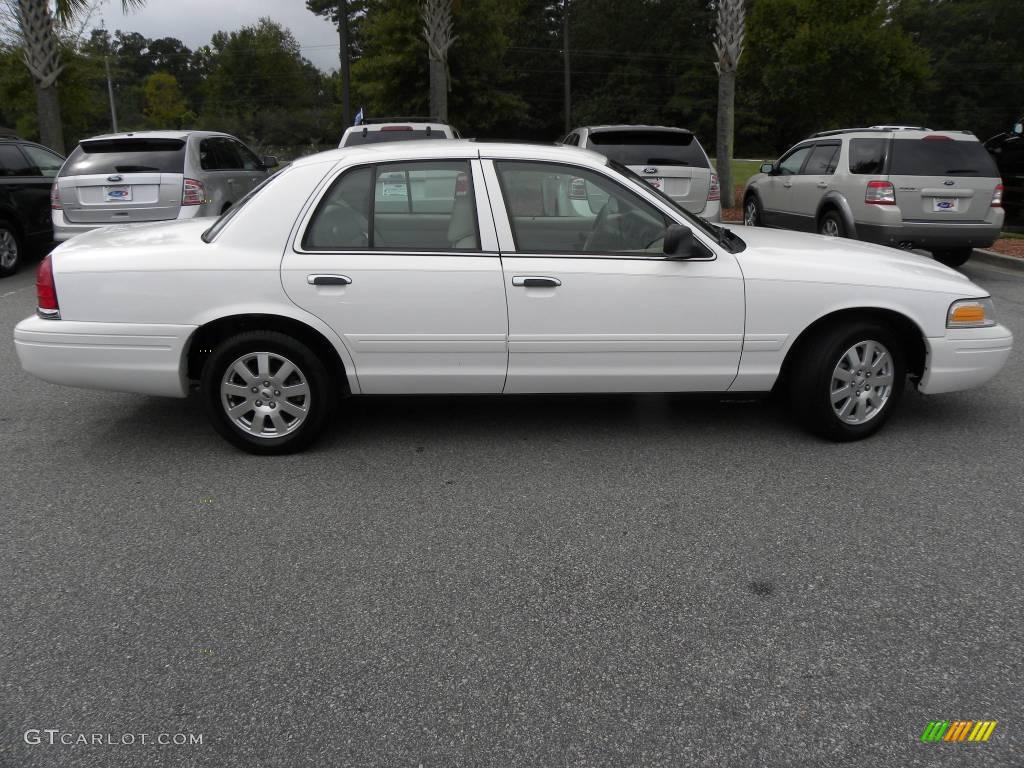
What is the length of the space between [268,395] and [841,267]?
3235 millimetres

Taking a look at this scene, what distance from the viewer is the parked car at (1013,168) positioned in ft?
45.8

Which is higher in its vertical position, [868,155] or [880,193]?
[868,155]

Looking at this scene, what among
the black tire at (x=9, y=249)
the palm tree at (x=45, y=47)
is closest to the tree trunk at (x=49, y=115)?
the palm tree at (x=45, y=47)

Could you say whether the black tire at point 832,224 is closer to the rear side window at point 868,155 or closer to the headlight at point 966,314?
the rear side window at point 868,155

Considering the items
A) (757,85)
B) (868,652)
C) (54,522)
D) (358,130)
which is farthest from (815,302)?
Answer: (757,85)

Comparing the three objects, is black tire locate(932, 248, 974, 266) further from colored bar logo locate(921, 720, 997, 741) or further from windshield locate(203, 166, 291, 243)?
colored bar logo locate(921, 720, 997, 741)

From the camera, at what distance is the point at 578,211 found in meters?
4.76

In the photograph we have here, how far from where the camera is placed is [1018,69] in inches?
2175

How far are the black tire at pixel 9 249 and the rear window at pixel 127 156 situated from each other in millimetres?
1598

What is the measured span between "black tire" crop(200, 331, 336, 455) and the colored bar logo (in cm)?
325

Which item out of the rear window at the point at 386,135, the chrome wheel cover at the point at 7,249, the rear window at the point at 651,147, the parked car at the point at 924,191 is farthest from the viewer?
the chrome wheel cover at the point at 7,249

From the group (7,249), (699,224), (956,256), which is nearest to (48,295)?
(699,224)

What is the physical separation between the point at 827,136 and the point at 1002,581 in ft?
31.0

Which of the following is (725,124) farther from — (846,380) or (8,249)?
(846,380)
